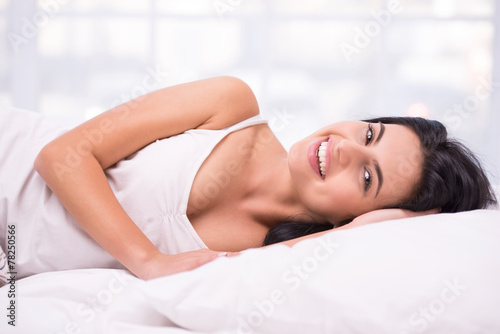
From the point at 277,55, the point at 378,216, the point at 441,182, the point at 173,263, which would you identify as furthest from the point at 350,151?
the point at 277,55

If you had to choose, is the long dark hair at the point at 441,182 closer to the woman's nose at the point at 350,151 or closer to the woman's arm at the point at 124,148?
the woman's nose at the point at 350,151

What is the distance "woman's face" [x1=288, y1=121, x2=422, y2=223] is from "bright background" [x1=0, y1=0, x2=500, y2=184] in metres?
2.13

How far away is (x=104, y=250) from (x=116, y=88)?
249cm

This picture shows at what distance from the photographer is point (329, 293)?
0.82 meters

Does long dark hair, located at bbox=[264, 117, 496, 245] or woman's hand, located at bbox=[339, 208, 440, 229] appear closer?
woman's hand, located at bbox=[339, 208, 440, 229]

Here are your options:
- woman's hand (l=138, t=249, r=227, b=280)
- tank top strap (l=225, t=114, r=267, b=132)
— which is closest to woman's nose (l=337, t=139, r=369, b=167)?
tank top strap (l=225, t=114, r=267, b=132)

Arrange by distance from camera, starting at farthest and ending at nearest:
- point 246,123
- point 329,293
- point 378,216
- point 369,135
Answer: point 246,123
point 369,135
point 378,216
point 329,293

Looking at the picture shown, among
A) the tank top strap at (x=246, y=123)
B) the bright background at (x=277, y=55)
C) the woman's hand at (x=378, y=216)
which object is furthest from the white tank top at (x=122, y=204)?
the bright background at (x=277, y=55)

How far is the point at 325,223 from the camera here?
4.94 feet

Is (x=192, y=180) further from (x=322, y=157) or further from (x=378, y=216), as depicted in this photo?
(x=378, y=216)

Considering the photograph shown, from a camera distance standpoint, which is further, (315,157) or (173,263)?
(315,157)

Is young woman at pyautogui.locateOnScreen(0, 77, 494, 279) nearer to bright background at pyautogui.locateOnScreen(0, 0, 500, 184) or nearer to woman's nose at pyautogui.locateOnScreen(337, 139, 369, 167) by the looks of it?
woman's nose at pyautogui.locateOnScreen(337, 139, 369, 167)

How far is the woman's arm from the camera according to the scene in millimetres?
1182

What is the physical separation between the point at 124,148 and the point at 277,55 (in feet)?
8.10
